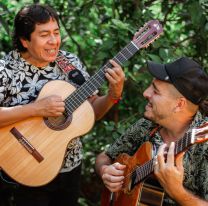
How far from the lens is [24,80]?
2811 mm

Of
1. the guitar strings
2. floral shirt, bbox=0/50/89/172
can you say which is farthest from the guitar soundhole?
the guitar strings

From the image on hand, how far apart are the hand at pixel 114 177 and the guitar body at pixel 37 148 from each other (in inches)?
14.1

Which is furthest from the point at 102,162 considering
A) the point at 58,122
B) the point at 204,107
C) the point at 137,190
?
the point at 204,107

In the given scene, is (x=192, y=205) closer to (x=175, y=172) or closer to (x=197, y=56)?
(x=175, y=172)

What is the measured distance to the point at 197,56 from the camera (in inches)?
147

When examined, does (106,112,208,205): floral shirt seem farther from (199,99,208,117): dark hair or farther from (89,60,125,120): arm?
(89,60,125,120): arm

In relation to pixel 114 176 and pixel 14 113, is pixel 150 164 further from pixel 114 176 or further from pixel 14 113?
pixel 14 113

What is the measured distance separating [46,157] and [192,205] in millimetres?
948

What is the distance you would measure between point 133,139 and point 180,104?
1.37 ft

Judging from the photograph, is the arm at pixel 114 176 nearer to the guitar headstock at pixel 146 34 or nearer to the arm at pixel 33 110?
the arm at pixel 33 110

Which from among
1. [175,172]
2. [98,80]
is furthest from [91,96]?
[175,172]

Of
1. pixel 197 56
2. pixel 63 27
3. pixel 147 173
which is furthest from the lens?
pixel 63 27

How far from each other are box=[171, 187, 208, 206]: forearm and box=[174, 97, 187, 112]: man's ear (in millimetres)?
424

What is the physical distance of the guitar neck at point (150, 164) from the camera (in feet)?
6.91
